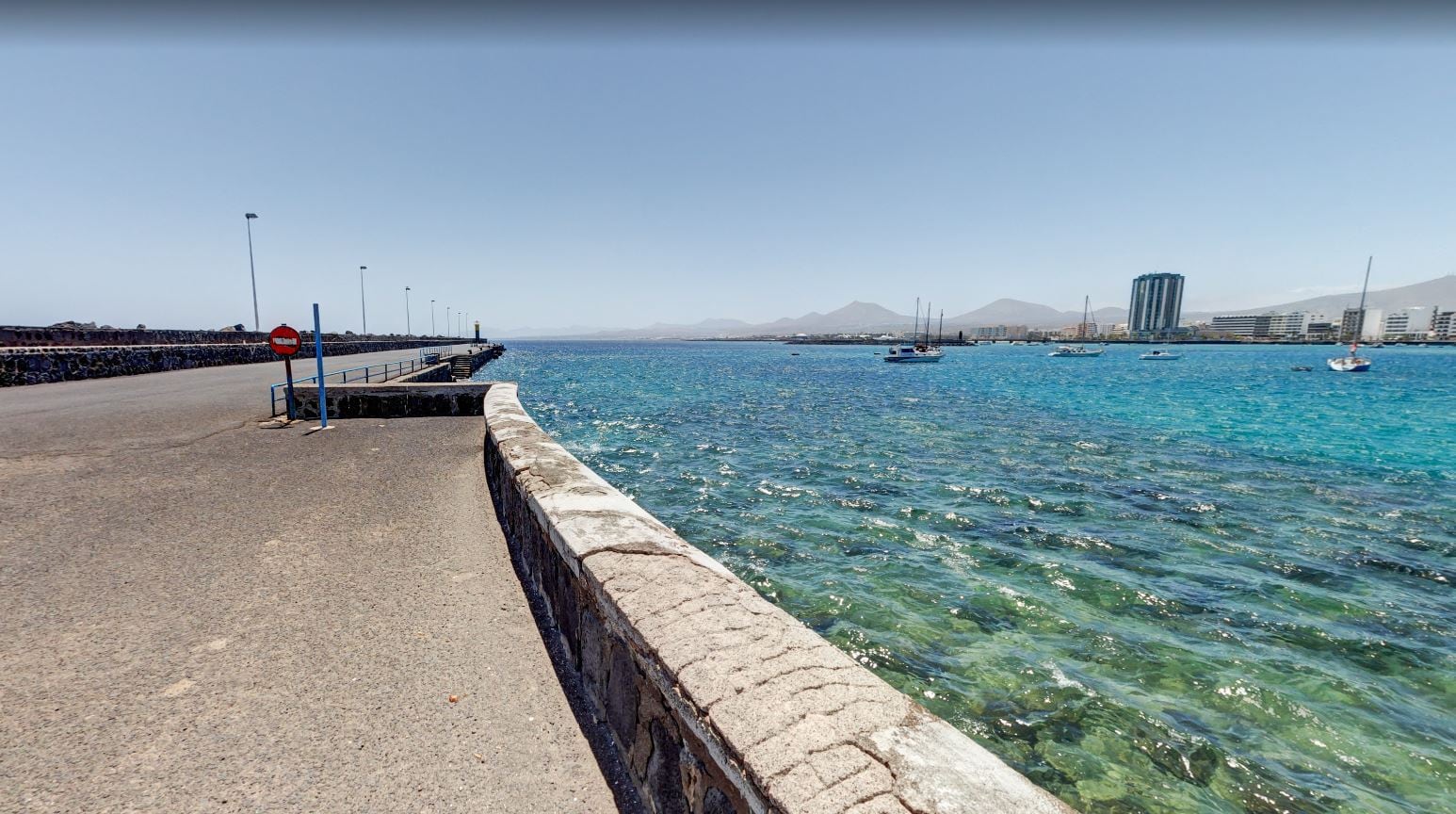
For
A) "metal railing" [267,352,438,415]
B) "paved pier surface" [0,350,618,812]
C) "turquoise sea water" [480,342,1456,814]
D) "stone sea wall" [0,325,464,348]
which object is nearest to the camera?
"paved pier surface" [0,350,618,812]

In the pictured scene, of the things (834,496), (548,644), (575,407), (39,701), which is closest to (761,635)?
(548,644)

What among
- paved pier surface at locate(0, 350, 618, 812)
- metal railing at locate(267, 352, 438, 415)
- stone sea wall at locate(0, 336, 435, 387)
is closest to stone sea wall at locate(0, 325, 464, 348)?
stone sea wall at locate(0, 336, 435, 387)

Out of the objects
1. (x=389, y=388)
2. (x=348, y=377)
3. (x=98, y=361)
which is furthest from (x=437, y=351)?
(x=389, y=388)

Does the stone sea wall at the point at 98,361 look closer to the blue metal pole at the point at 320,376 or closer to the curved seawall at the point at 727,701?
the blue metal pole at the point at 320,376

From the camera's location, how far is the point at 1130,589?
6387 mm

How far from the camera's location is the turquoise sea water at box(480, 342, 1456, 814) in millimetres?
3908

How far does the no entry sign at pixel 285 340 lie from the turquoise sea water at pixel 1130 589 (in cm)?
619

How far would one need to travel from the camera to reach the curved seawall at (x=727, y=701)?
1.53 meters

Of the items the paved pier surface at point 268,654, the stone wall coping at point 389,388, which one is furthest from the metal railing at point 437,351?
the paved pier surface at point 268,654

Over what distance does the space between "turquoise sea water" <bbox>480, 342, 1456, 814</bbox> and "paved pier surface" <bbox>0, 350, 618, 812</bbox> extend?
3.12 meters

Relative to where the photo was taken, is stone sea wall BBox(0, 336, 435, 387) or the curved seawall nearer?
the curved seawall

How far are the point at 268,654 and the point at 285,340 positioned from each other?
31.8 ft

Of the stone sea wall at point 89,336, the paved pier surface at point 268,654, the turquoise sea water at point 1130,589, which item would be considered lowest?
the turquoise sea water at point 1130,589

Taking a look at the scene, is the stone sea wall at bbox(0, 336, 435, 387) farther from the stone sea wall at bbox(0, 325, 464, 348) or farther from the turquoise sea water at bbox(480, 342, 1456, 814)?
the turquoise sea water at bbox(480, 342, 1456, 814)
